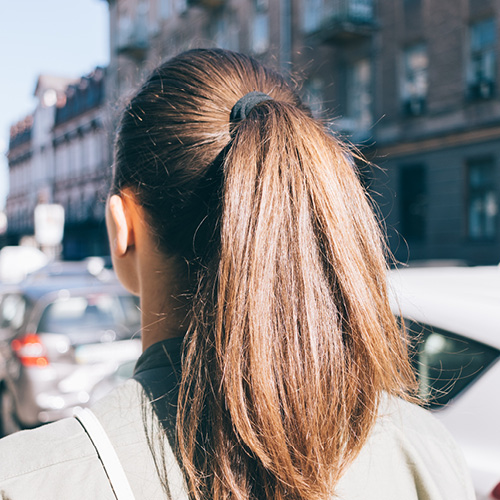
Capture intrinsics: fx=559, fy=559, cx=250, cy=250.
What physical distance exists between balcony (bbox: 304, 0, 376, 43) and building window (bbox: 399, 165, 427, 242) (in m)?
Answer: 4.05

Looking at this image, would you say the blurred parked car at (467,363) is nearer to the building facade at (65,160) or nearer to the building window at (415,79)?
the building window at (415,79)

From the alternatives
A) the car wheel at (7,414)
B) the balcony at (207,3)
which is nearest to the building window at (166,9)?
the balcony at (207,3)

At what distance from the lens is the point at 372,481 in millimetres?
984

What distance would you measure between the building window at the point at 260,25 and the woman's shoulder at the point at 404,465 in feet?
A: 62.4

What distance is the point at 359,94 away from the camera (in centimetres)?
1620

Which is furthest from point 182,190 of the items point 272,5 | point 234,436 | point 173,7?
point 173,7

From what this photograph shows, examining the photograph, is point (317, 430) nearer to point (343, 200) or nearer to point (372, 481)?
point (372, 481)

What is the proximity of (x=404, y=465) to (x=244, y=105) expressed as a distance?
0.72m

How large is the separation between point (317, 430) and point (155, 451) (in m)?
0.26

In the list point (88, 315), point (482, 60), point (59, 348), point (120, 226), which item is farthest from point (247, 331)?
point (482, 60)

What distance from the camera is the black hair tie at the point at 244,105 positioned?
105 cm

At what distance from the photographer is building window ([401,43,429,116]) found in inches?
568

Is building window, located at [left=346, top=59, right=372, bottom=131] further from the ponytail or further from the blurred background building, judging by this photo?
the ponytail

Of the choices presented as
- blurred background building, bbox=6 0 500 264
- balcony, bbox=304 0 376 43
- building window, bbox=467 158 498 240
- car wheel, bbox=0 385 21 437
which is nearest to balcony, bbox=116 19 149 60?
blurred background building, bbox=6 0 500 264
